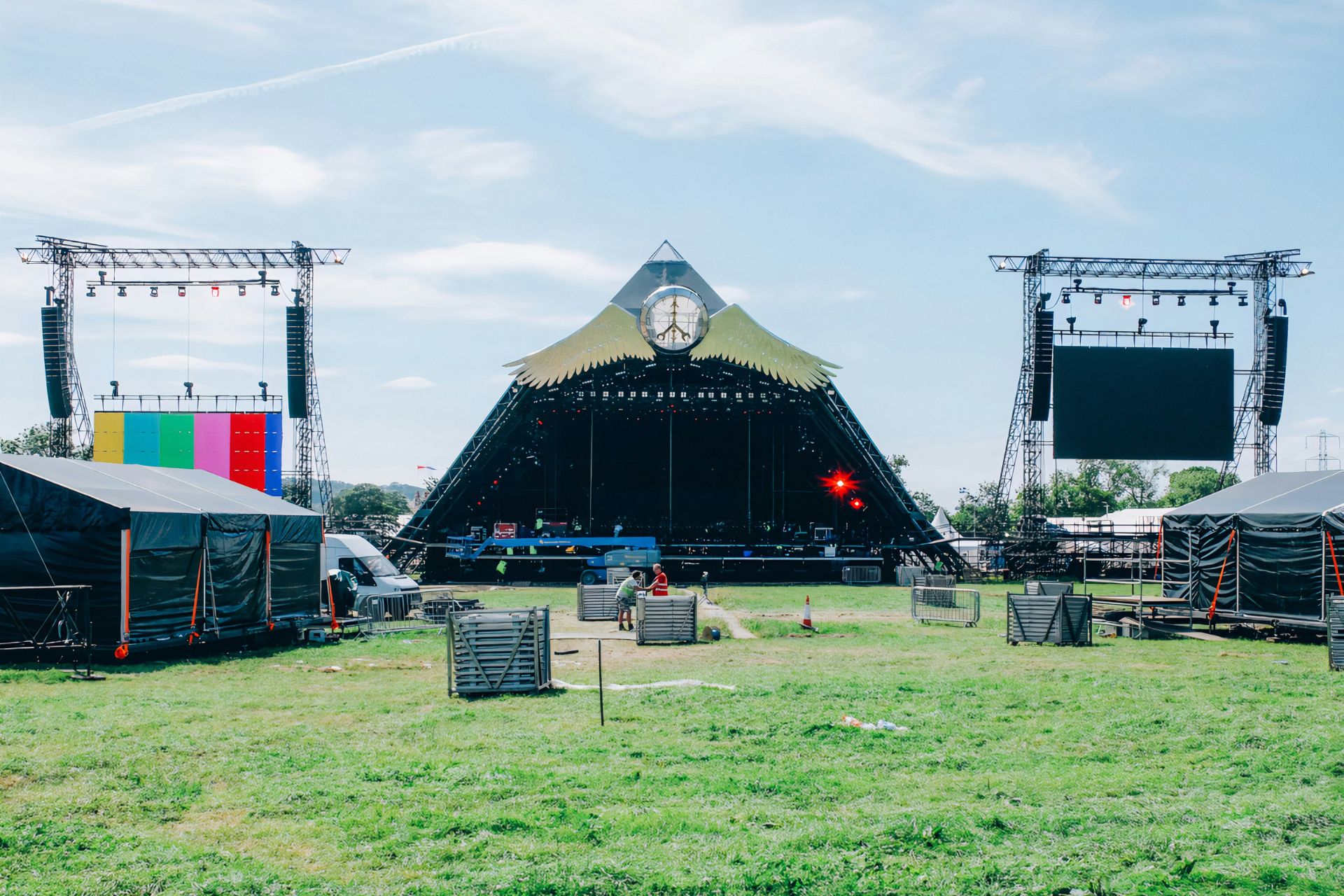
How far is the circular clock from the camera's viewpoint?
5281 centimetres

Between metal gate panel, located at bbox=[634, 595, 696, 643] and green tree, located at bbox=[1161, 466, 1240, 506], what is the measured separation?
A: 109876 millimetres

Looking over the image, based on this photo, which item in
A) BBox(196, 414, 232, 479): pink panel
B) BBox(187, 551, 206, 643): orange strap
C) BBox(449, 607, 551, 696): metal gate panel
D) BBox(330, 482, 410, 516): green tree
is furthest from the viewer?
BBox(330, 482, 410, 516): green tree

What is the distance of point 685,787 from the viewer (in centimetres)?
897

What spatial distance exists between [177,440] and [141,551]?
37957 millimetres

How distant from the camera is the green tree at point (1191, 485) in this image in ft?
396

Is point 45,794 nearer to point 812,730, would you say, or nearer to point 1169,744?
point 812,730

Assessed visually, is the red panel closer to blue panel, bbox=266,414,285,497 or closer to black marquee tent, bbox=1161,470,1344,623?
blue panel, bbox=266,414,285,497

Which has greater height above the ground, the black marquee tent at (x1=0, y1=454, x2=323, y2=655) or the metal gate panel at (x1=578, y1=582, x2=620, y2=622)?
the black marquee tent at (x1=0, y1=454, x2=323, y2=655)

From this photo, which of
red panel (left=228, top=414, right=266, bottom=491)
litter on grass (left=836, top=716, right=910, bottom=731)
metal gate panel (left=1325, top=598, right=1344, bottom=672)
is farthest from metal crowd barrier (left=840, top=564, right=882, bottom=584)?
litter on grass (left=836, top=716, right=910, bottom=731)

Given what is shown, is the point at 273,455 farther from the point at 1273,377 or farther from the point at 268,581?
the point at 1273,377

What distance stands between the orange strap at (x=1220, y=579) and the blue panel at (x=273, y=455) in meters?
A: 41.9

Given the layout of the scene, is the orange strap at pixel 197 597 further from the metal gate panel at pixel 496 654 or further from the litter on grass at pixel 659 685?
the litter on grass at pixel 659 685

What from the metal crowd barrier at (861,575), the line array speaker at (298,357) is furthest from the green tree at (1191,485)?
the line array speaker at (298,357)

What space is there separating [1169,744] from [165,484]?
1888cm
